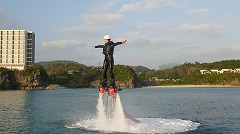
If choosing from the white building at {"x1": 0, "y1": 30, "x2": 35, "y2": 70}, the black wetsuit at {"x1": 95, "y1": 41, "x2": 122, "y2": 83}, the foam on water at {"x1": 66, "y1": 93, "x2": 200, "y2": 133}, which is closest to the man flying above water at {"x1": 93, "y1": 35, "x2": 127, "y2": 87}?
the black wetsuit at {"x1": 95, "y1": 41, "x2": 122, "y2": 83}

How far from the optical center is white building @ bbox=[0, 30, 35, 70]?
7308 inches

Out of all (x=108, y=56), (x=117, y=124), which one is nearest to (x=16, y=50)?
(x=117, y=124)

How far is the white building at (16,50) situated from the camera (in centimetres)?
18562

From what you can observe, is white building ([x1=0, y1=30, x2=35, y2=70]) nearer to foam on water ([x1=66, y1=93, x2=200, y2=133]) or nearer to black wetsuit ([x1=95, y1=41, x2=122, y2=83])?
foam on water ([x1=66, y1=93, x2=200, y2=133])

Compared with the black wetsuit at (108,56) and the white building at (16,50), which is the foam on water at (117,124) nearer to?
the black wetsuit at (108,56)

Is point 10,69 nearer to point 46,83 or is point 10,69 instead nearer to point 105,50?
point 46,83

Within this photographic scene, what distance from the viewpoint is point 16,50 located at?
7328 inches

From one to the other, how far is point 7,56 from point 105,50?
175m

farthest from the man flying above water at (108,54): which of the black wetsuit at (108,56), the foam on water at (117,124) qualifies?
the foam on water at (117,124)

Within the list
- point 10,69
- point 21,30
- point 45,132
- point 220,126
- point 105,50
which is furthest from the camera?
point 21,30

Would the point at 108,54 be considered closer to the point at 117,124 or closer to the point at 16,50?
the point at 117,124

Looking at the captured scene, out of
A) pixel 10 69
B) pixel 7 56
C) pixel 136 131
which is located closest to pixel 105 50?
pixel 136 131

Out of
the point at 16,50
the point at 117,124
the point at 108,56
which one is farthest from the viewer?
the point at 16,50

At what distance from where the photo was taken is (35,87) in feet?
597
